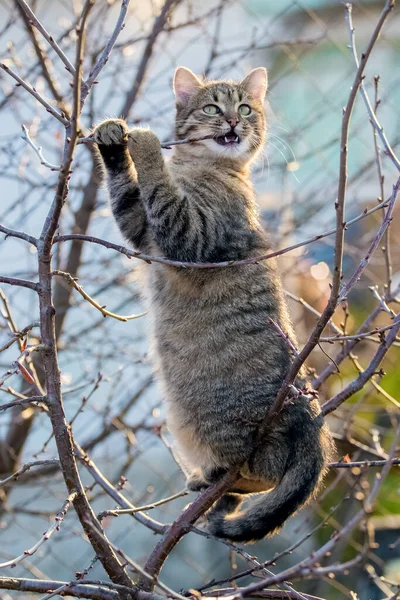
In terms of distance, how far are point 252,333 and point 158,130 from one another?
1526mm

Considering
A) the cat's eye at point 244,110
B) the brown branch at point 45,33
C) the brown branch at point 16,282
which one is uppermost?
the cat's eye at point 244,110

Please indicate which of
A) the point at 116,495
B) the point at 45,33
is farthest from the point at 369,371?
the point at 45,33

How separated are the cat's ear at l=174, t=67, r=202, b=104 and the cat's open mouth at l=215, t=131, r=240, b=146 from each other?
335 mm

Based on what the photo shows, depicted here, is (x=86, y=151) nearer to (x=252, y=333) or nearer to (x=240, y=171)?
(x=240, y=171)

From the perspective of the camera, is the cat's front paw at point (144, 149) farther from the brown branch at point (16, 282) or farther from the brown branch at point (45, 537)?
the brown branch at point (45, 537)

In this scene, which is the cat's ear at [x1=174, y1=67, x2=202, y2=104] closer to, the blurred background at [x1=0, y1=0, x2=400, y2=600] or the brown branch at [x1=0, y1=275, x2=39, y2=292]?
the blurred background at [x1=0, y1=0, x2=400, y2=600]

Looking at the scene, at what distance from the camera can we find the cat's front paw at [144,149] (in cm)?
256

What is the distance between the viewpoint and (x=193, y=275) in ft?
8.58

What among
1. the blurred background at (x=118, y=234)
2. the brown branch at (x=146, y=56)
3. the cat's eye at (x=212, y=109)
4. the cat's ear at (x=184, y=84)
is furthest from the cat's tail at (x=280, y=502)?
the brown branch at (x=146, y=56)

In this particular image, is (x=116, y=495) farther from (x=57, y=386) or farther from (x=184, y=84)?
(x=184, y=84)

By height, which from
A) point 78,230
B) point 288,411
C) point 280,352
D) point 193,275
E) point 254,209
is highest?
point 78,230

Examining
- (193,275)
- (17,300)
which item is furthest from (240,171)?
(17,300)

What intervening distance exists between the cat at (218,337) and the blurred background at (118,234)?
348mm

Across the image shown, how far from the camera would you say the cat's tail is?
2.28 metres
